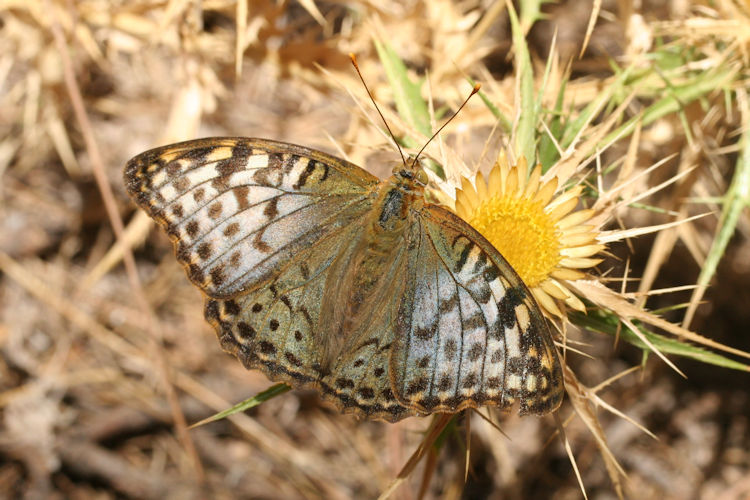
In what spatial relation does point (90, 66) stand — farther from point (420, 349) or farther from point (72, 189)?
point (420, 349)

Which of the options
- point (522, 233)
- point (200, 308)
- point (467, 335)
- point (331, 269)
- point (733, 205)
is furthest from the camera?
point (200, 308)

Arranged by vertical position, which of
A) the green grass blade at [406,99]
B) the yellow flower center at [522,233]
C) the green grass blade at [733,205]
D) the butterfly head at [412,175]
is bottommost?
the green grass blade at [733,205]

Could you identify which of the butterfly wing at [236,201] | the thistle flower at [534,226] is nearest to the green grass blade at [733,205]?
the thistle flower at [534,226]

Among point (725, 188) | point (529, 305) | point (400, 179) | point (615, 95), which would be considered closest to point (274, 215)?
point (400, 179)

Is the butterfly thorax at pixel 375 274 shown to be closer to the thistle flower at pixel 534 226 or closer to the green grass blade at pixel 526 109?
the thistle flower at pixel 534 226

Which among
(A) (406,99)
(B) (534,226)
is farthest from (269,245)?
(B) (534,226)

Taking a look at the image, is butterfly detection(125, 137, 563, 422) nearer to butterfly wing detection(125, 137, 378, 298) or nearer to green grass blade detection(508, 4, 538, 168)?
butterfly wing detection(125, 137, 378, 298)

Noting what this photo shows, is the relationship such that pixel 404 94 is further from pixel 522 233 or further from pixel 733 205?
pixel 733 205
